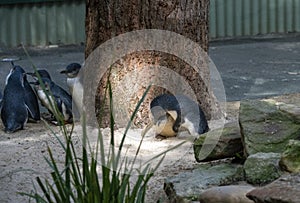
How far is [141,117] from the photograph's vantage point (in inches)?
259

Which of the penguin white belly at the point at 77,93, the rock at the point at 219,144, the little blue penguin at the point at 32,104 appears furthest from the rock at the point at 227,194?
the little blue penguin at the point at 32,104

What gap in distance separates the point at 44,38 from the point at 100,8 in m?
5.18

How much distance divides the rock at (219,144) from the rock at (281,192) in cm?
125

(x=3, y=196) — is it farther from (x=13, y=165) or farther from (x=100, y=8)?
(x=100, y=8)

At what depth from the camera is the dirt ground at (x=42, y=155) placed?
16.7ft

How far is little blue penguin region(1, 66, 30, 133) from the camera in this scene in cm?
673

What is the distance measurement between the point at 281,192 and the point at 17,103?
3618mm

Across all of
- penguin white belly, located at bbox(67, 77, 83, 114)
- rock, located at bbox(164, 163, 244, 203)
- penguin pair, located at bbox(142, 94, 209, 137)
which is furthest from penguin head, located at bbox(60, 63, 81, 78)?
rock, located at bbox(164, 163, 244, 203)

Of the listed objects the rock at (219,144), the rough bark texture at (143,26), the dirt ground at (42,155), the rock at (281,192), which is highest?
the rough bark texture at (143,26)

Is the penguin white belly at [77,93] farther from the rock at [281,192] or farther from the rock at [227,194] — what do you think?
the rock at [281,192]

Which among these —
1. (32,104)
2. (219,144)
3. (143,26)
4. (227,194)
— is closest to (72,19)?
(32,104)

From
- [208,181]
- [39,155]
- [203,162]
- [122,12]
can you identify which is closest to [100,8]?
[122,12]

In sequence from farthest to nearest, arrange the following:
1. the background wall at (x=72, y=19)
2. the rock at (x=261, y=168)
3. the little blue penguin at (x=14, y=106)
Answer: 1. the background wall at (x=72, y=19)
2. the little blue penguin at (x=14, y=106)
3. the rock at (x=261, y=168)

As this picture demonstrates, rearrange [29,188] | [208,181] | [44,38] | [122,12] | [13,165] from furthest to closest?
[44,38], [122,12], [13,165], [29,188], [208,181]
